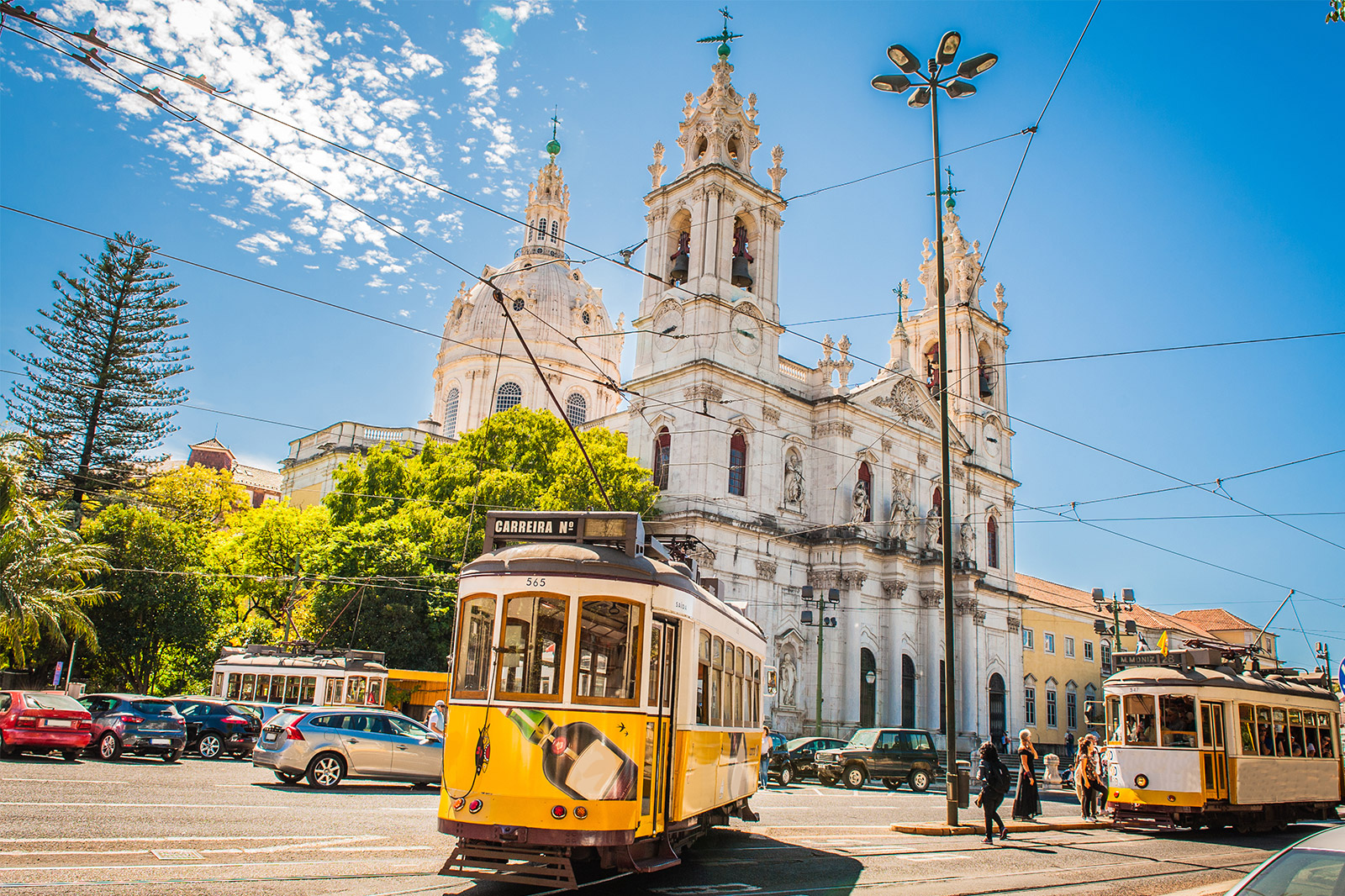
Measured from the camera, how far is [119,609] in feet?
104

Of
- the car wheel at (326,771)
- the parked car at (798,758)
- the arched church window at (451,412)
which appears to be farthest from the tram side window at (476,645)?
the arched church window at (451,412)

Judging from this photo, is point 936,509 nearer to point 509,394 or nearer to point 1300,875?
point 509,394

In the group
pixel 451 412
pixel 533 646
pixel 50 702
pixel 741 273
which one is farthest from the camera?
pixel 451 412

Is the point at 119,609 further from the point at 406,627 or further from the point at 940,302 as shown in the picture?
the point at 940,302

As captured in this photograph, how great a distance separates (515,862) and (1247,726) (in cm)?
1420

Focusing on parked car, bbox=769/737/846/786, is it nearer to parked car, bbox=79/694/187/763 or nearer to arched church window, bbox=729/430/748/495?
arched church window, bbox=729/430/748/495

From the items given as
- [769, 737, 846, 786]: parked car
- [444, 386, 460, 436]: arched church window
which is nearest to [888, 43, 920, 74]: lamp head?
[769, 737, 846, 786]: parked car

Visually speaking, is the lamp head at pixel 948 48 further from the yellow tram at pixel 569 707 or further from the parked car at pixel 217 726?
the parked car at pixel 217 726

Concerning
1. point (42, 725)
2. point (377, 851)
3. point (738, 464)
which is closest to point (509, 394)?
point (738, 464)

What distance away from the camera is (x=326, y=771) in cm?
1559

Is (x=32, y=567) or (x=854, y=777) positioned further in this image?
(x=854, y=777)

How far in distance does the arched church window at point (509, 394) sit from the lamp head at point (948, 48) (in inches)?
1780

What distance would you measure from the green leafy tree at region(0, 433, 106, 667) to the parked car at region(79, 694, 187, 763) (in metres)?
5.27

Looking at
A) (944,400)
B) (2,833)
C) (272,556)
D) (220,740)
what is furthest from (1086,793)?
(272,556)
